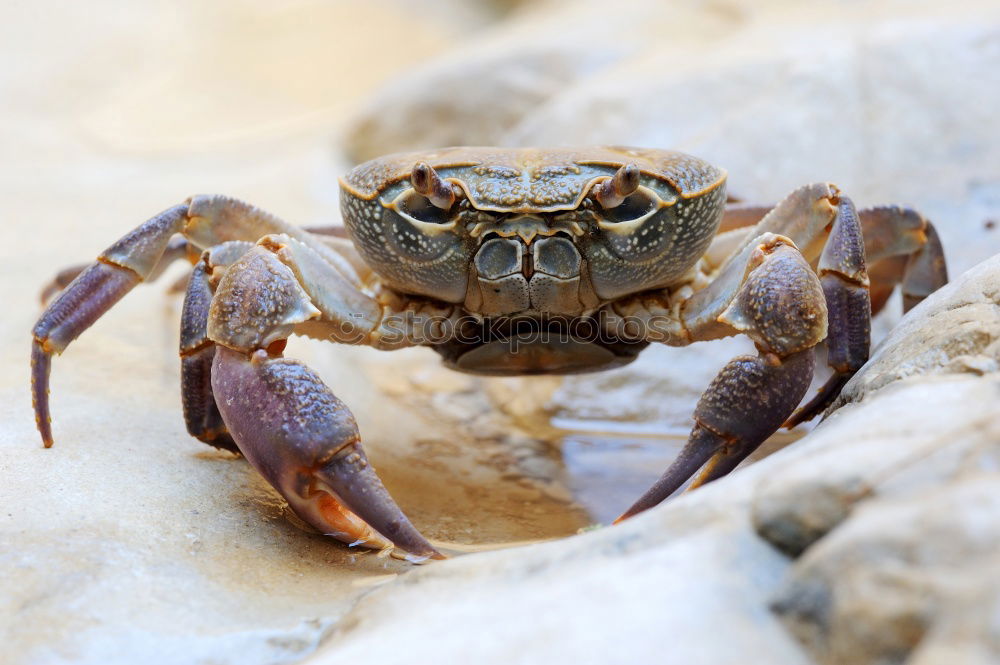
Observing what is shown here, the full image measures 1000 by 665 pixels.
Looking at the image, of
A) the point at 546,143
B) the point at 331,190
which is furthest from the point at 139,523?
the point at 331,190

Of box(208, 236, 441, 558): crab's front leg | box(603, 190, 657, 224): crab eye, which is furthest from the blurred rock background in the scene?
box(603, 190, 657, 224): crab eye

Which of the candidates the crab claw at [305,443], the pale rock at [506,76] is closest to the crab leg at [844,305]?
the crab claw at [305,443]

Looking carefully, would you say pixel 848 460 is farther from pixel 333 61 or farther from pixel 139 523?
pixel 333 61

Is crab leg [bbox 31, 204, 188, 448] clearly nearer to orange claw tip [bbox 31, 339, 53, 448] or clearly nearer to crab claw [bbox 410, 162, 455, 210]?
orange claw tip [bbox 31, 339, 53, 448]

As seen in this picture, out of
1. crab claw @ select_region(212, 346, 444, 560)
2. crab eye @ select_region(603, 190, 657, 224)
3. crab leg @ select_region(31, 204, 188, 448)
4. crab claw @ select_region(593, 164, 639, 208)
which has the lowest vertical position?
crab claw @ select_region(212, 346, 444, 560)

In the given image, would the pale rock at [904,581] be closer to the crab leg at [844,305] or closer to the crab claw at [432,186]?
the crab leg at [844,305]

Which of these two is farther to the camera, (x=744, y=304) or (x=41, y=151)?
(x=41, y=151)

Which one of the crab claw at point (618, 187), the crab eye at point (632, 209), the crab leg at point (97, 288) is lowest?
the crab leg at point (97, 288)
